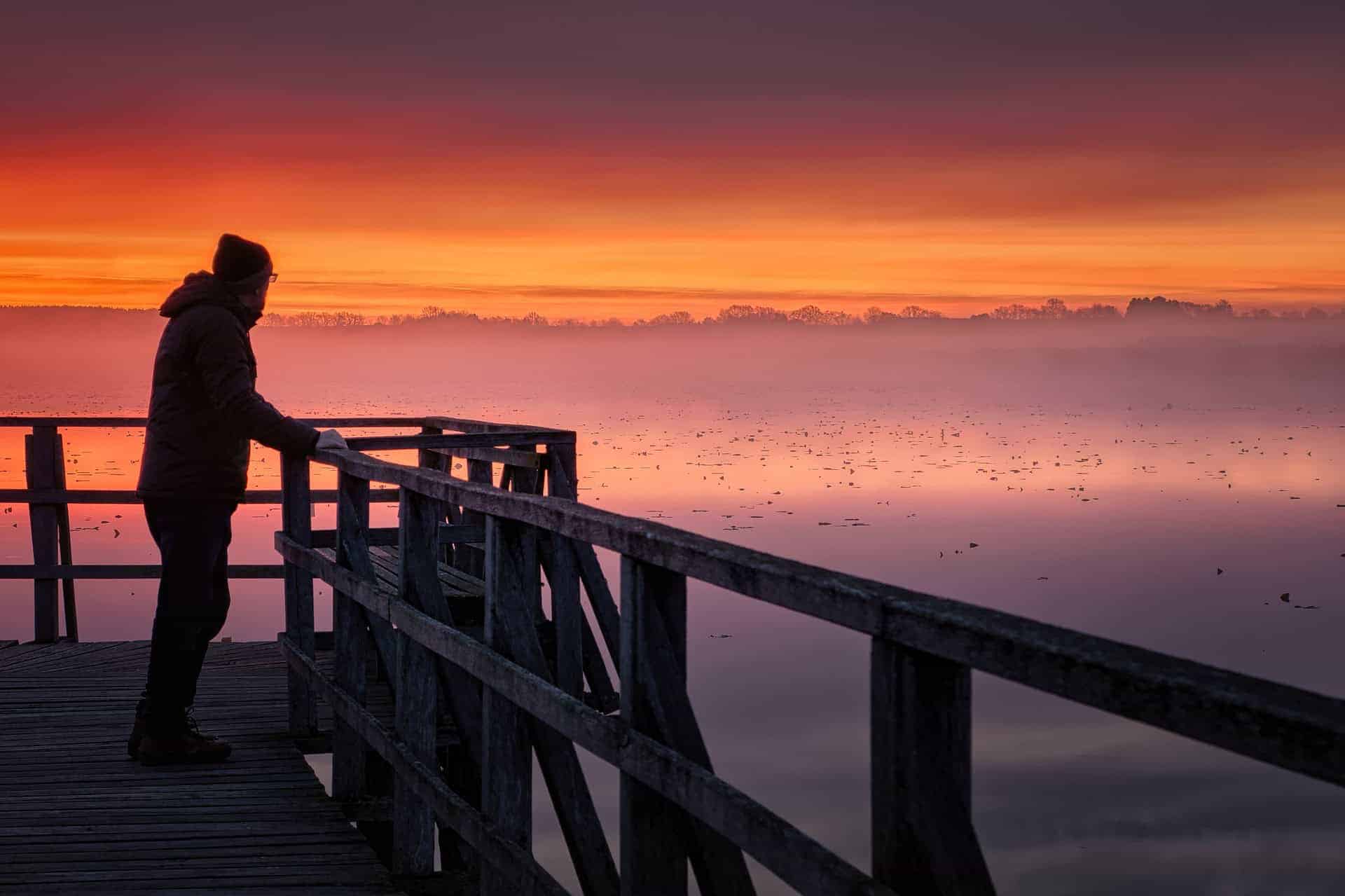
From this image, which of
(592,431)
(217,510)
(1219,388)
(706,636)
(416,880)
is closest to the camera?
(416,880)

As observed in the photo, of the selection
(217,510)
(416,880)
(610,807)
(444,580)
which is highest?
(217,510)

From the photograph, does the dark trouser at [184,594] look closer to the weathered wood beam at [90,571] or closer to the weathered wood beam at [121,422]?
the weathered wood beam at [121,422]

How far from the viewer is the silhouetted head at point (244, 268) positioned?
5.30 m

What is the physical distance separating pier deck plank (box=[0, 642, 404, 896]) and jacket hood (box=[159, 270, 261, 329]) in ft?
5.92

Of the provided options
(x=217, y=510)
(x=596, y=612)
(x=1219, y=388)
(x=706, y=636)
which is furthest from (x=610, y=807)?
(x=1219, y=388)

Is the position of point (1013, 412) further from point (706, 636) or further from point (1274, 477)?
point (706, 636)

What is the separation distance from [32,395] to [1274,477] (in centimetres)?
13988

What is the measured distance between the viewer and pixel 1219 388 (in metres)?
192

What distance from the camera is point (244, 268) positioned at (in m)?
5.34

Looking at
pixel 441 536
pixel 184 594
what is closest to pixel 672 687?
pixel 184 594

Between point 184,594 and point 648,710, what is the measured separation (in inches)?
124

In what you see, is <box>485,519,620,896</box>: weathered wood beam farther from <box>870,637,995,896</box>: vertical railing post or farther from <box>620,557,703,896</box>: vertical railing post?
<box>870,637,995,896</box>: vertical railing post

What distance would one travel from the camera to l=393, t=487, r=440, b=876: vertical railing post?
179 inches

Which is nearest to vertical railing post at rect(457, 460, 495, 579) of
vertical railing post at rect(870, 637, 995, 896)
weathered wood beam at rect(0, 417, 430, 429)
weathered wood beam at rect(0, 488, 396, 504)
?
weathered wood beam at rect(0, 417, 430, 429)
